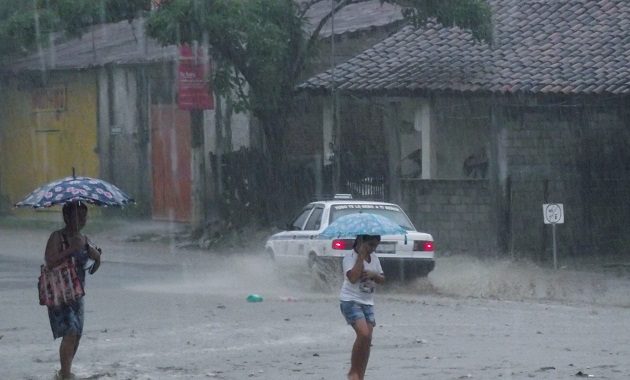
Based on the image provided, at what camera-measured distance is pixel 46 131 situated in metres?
39.4

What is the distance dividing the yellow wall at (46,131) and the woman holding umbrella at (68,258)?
84.2 ft

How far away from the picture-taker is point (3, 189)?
41.5 metres

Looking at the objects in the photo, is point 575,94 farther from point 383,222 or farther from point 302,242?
point 383,222

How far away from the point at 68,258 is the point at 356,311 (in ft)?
8.43

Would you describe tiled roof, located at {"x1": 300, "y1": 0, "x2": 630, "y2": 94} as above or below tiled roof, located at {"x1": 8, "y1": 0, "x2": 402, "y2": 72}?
below

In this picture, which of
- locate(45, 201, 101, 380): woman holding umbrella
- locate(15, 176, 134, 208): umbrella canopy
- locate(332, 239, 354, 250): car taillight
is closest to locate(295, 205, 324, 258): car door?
locate(332, 239, 354, 250): car taillight

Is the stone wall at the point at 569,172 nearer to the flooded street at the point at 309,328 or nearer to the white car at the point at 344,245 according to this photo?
the flooded street at the point at 309,328

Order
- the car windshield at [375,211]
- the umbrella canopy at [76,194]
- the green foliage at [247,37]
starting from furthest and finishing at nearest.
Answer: the green foliage at [247,37] < the car windshield at [375,211] < the umbrella canopy at [76,194]

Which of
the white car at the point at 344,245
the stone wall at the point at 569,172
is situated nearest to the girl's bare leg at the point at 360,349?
the white car at the point at 344,245

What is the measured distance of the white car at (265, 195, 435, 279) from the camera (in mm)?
19156

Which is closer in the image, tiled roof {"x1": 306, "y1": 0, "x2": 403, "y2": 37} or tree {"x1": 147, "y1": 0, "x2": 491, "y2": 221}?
tree {"x1": 147, "y1": 0, "x2": 491, "y2": 221}

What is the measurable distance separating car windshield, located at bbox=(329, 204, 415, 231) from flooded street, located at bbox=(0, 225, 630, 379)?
3.15 ft

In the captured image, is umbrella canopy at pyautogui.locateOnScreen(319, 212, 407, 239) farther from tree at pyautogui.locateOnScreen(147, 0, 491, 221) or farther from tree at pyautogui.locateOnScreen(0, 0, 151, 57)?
tree at pyautogui.locateOnScreen(0, 0, 151, 57)

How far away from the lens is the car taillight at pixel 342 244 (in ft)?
62.3
